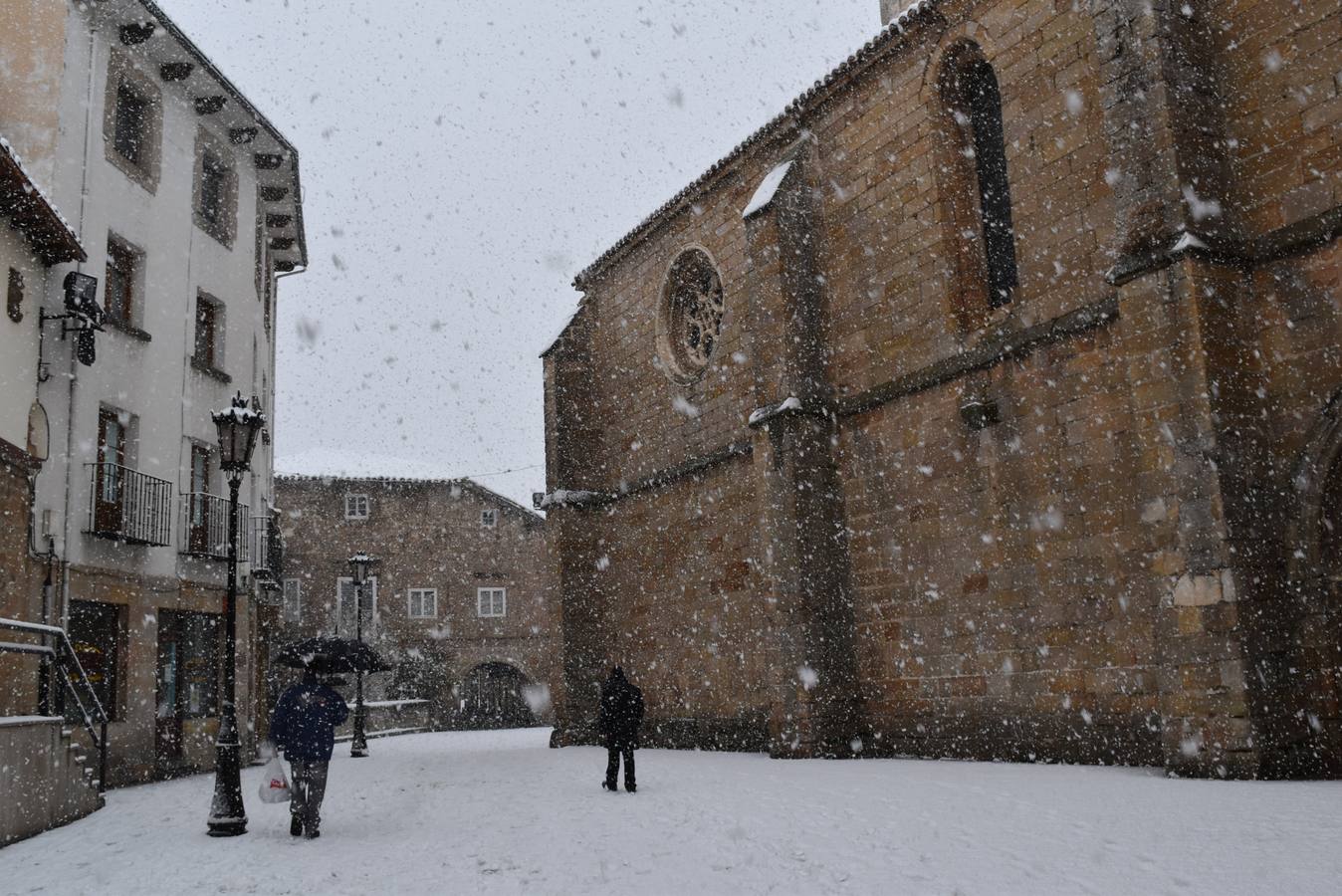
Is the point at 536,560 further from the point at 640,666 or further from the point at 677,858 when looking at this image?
the point at 677,858

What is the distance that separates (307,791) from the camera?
847 centimetres

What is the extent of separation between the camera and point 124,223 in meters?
15.7

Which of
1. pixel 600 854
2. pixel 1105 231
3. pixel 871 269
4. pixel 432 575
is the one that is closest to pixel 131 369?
pixel 871 269

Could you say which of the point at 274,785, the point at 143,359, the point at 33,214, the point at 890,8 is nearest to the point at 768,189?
the point at 890,8

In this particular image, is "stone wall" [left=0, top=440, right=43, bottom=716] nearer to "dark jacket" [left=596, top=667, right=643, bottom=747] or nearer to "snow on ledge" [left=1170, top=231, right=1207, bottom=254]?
"dark jacket" [left=596, top=667, right=643, bottom=747]

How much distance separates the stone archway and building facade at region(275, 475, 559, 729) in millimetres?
44

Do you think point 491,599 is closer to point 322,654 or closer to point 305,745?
point 322,654

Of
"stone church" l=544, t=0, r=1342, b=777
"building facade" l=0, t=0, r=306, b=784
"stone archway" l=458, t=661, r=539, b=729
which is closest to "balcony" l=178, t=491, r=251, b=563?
"building facade" l=0, t=0, r=306, b=784

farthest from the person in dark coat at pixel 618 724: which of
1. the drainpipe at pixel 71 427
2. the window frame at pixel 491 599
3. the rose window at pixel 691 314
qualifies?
the window frame at pixel 491 599

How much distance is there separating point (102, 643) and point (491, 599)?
2432cm

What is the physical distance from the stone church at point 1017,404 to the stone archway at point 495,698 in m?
21.0

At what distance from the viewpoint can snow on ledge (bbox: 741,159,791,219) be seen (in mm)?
14594

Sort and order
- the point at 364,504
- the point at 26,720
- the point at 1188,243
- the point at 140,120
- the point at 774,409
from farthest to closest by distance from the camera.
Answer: the point at 364,504 → the point at 140,120 → the point at 774,409 → the point at 1188,243 → the point at 26,720

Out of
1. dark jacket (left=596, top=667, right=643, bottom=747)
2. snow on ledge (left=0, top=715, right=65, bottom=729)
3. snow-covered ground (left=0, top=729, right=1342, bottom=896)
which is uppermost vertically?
snow on ledge (left=0, top=715, right=65, bottom=729)
